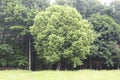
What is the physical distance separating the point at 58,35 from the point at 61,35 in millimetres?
481

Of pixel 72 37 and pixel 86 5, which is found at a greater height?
pixel 86 5

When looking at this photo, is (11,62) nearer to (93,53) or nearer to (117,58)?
(93,53)

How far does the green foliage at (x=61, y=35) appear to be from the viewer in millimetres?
31406

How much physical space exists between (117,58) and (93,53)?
4199 mm

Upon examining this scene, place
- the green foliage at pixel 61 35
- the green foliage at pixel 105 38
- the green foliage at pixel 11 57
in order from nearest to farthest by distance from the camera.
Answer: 1. the green foliage at pixel 61 35
2. the green foliage at pixel 11 57
3. the green foliage at pixel 105 38

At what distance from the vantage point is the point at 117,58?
39.7 m

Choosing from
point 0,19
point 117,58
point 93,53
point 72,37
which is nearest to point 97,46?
point 93,53

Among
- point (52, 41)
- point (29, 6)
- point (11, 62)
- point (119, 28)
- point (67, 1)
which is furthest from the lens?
point (67, 1)
